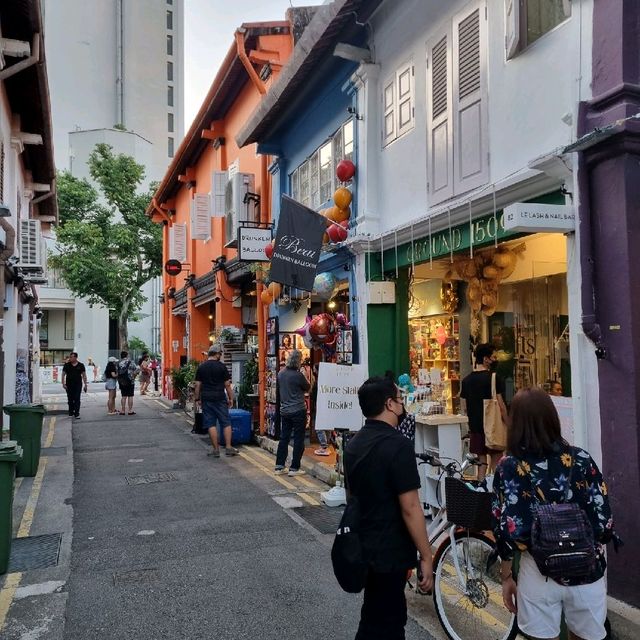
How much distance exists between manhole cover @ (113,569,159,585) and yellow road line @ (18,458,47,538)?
1851mm

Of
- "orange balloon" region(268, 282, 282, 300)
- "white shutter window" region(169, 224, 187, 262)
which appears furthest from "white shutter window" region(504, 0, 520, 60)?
"white shutter window" region(169, 224, 187, 262)

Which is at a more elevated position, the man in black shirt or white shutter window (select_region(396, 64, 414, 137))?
white shutter window (select_region(396, 64, 414, 137))

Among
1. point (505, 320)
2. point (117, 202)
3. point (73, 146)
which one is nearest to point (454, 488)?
point (505, 320)

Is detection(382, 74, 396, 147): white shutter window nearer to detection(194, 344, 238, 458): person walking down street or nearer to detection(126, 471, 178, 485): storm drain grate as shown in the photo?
detection(194, 344, 238, 458): person walking down street

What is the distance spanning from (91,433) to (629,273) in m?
12.4

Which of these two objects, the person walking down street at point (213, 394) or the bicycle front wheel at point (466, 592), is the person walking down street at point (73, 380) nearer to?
the person walking down street at point (213, 394)

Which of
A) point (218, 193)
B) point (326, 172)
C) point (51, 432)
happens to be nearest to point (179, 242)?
point (218, 193)

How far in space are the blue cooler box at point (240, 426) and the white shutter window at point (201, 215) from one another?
6.95 meters

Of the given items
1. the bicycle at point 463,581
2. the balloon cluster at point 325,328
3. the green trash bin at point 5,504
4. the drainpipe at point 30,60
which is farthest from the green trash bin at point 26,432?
the bicycle at point 463,581

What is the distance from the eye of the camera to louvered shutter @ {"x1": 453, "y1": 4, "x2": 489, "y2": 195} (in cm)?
659

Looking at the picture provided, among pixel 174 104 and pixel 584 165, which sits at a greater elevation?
pixel 174 104

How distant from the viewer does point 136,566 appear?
216 inches

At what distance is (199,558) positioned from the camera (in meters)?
5.66

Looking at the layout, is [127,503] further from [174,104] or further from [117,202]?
[174,104]
